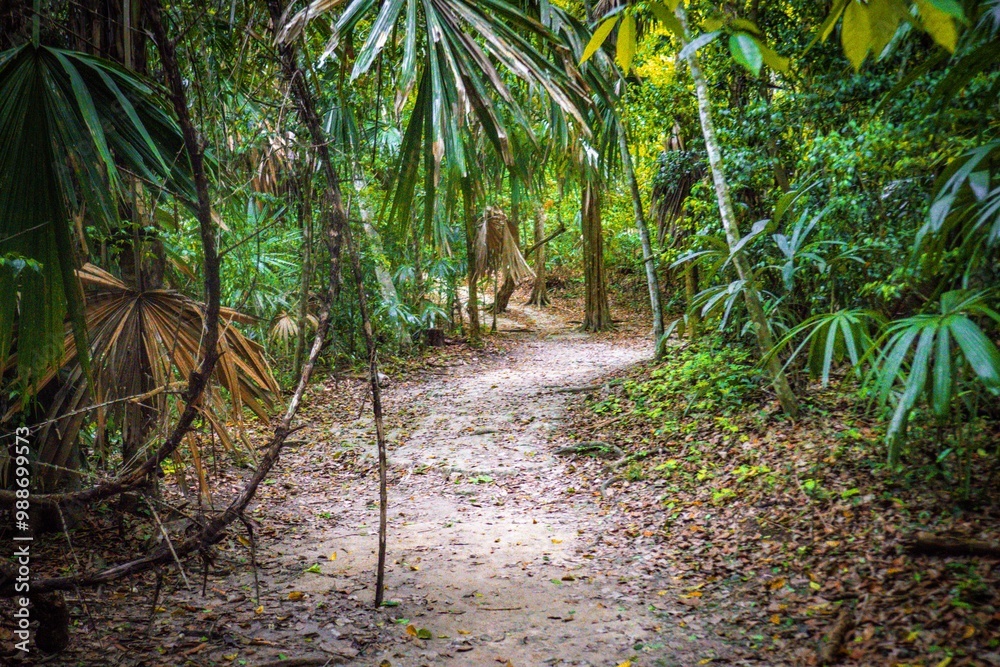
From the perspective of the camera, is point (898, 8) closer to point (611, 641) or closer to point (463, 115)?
point (463, 115)

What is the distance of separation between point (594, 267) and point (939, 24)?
13303mm

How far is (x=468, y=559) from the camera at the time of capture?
4.45 meters

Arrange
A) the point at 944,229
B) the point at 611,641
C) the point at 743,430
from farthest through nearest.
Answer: the point at 743,430
the point at 611,641
the point at 944,229

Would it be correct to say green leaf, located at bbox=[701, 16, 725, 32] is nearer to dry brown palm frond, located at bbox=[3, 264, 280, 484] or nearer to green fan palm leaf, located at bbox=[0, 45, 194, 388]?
green fan palm leaf, located at bbox=[0, 45, 194, 388]

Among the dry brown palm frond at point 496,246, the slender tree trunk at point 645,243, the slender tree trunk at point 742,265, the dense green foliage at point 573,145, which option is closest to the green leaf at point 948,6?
the dense green foliage at point 573,145

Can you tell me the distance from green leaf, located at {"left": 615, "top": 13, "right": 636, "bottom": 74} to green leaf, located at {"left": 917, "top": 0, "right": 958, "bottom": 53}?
1.57 ft

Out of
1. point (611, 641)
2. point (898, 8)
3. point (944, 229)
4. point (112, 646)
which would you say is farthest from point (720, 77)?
point (112, 646)

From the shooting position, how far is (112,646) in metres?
2.91

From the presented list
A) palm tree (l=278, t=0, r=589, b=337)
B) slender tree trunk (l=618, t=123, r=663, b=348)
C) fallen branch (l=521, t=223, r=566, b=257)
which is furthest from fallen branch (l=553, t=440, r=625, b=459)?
fallen branch (l=521, t=223, r=566, b=257)

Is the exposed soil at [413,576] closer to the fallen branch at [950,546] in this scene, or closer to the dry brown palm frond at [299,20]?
the fallen branch at [950,546]

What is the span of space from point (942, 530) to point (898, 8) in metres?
3.46

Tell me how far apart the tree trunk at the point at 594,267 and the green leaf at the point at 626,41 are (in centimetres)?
1204

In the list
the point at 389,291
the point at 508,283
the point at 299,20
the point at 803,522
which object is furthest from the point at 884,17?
the point at 508,283

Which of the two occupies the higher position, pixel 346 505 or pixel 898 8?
pixel 898 8
